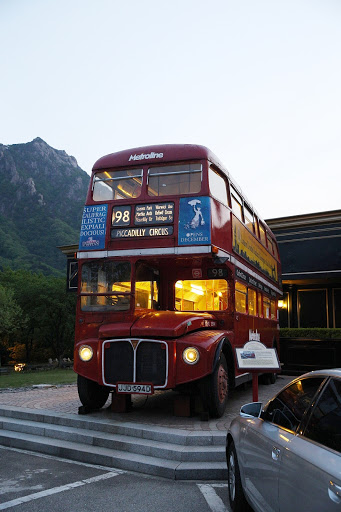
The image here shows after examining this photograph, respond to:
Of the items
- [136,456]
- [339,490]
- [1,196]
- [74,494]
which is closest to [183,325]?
[136,456]

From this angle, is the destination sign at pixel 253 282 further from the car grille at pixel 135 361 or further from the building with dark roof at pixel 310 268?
the building with dark roof at pixel 310 268

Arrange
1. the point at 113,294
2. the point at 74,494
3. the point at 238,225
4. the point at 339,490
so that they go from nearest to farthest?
1. the point at 339,490
2. the point at 74,494
3. the point at 113,294
4. the point at 238,225

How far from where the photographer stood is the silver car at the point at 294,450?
251cm

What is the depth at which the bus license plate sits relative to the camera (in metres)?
7.54

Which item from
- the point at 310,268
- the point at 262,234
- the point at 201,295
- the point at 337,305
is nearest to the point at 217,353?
the point at 201,295

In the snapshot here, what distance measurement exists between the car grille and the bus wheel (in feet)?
2.68

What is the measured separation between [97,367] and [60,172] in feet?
494

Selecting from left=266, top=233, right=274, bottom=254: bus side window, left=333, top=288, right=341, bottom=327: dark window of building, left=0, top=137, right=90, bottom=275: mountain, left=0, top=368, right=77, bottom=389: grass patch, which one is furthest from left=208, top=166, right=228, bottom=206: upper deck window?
left=0, top=137, right=90, bottom=275: mountain

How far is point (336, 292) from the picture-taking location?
22.0m

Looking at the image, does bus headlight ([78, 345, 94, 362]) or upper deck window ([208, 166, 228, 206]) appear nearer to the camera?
bus headlight ([78, 345, 94, 362])

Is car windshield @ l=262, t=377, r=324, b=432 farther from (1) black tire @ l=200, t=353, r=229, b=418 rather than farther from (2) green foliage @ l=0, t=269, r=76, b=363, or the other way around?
(2) green foliage @ l=0, t=269, r=76, b=363

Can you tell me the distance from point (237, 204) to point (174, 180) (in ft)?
7.62

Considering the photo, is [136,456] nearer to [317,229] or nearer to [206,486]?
[206,486]

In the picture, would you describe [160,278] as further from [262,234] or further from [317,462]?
[317,462]
